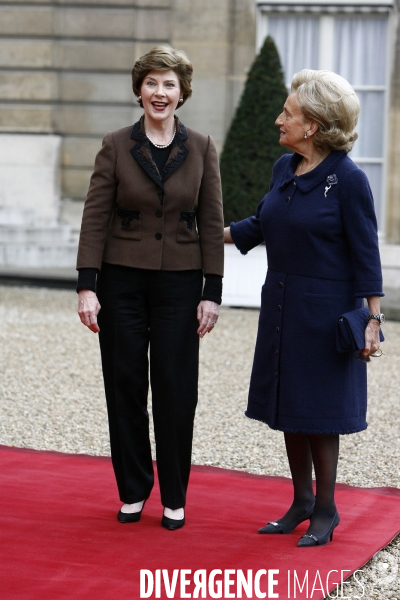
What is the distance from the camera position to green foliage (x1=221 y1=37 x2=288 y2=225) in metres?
11.2

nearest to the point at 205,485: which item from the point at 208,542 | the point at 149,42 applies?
the point at 208,542

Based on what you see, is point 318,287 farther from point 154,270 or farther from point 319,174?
point 154,270

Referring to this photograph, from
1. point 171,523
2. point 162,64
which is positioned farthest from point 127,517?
point 162,64

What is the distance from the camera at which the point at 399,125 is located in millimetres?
12039

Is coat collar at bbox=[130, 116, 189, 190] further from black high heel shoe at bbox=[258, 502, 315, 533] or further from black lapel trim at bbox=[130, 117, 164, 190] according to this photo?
black high heel shoe at bbox=[258, 502, 315, 533]

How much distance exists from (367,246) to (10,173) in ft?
32.0

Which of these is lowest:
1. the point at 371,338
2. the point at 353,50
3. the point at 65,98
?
the point at 371,338

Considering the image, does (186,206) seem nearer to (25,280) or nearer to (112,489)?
(112,489)

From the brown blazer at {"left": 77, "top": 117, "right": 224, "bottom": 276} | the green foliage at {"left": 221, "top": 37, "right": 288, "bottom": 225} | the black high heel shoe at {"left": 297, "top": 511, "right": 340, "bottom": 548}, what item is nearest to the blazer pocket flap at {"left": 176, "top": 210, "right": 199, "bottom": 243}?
the brown blazer at {"left": 77, "top": 117, "right": 224, "bottom": 276}

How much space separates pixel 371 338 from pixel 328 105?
0.78 m

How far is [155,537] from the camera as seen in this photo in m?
3.74

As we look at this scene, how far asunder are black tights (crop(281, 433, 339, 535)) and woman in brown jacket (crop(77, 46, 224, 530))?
398mm

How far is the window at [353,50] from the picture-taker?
40.0 ft

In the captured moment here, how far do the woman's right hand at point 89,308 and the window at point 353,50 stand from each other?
8777 mm
